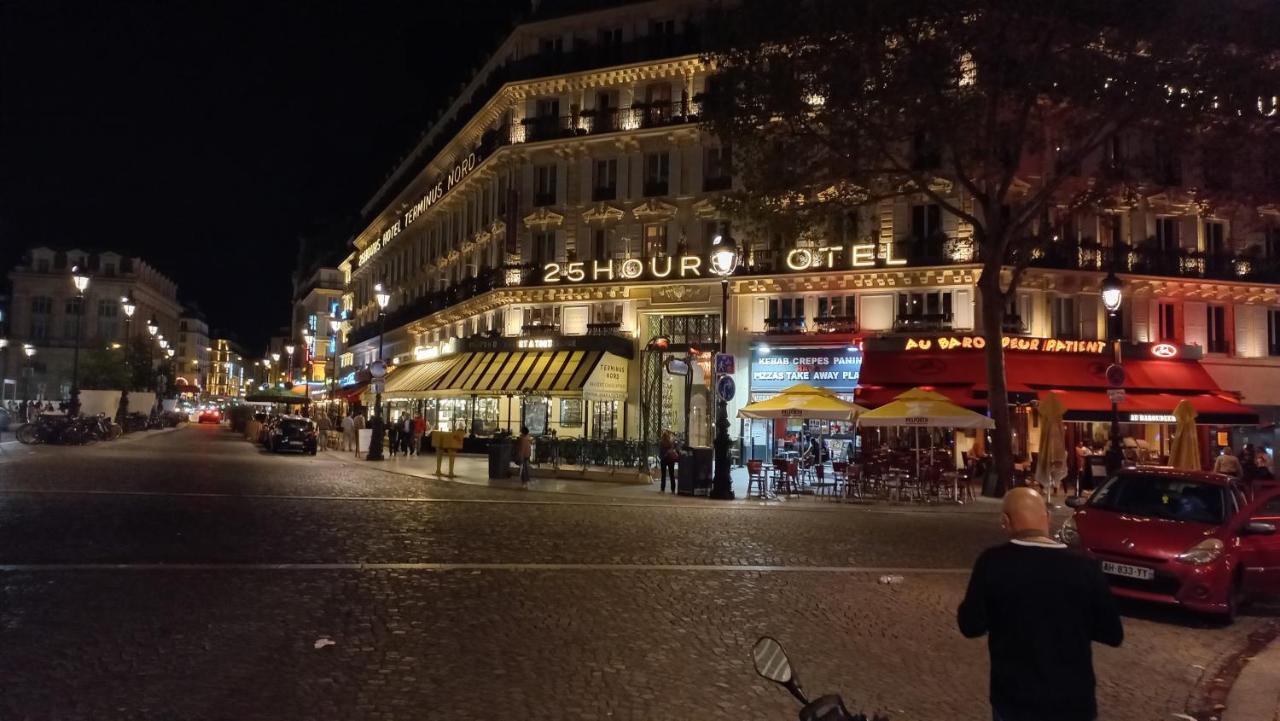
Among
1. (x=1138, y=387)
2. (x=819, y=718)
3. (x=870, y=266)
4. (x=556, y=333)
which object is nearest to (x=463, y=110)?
(x=556, y=333)

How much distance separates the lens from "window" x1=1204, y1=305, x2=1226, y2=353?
3199cm

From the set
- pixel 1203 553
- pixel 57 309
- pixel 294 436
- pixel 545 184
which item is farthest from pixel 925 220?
pixel 57 309

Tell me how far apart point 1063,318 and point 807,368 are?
347 inches

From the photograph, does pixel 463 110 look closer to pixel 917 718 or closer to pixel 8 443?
pixel 8 443

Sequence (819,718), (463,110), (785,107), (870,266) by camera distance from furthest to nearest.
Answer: (463,110) < (870,266) < (785,107) < (819,718)

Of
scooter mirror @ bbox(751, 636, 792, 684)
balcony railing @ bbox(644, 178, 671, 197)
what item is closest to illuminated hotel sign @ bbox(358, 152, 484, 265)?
balcony railing @ bbox(644, 178, 671, 197)

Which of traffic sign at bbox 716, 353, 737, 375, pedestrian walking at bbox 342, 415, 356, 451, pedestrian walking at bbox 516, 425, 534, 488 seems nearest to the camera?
traffic sign at bbox 716, 353, 737, 375

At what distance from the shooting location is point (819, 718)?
2.88 metres

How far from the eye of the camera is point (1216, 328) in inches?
1267

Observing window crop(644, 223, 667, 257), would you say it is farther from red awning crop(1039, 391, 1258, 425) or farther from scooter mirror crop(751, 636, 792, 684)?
scooter mirror crop(751, 636, 792, 684)

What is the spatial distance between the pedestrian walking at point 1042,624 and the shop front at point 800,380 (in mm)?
27466

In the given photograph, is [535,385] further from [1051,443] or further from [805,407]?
[1051,443]

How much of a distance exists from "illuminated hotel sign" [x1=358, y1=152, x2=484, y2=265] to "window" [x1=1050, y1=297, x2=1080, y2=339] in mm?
24288

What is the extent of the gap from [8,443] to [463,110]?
24.6 metres
